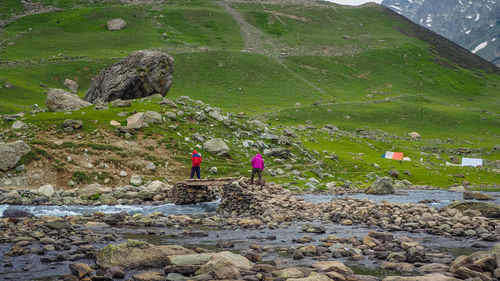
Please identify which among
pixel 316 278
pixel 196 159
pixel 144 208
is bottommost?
pixel 144 208

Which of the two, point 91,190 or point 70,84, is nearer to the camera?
point 91,190

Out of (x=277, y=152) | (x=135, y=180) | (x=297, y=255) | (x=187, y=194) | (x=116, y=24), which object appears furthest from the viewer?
(x=116, y=24)

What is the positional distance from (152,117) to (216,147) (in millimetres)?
9639

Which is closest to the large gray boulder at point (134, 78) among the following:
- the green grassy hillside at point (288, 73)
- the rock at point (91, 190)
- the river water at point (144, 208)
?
the green grassy hillside at point (288, 73)

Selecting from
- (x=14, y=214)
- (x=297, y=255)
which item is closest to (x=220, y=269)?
(x=297, y=255)

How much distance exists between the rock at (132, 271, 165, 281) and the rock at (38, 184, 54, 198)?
26817 mm

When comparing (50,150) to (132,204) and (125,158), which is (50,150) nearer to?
(125,158)

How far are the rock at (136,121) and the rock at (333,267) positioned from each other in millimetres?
40013

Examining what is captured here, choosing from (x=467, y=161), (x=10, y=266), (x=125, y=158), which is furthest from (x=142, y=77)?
(x=467, y=161)

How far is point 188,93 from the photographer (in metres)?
115

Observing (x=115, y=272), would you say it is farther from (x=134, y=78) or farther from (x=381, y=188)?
(x=134, y=78)

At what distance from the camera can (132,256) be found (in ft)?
61.4

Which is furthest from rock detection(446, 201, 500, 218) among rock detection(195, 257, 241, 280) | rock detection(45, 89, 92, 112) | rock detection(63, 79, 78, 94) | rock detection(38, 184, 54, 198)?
rock detection(63, 79, 78, 94)

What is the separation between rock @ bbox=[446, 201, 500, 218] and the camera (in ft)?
103
